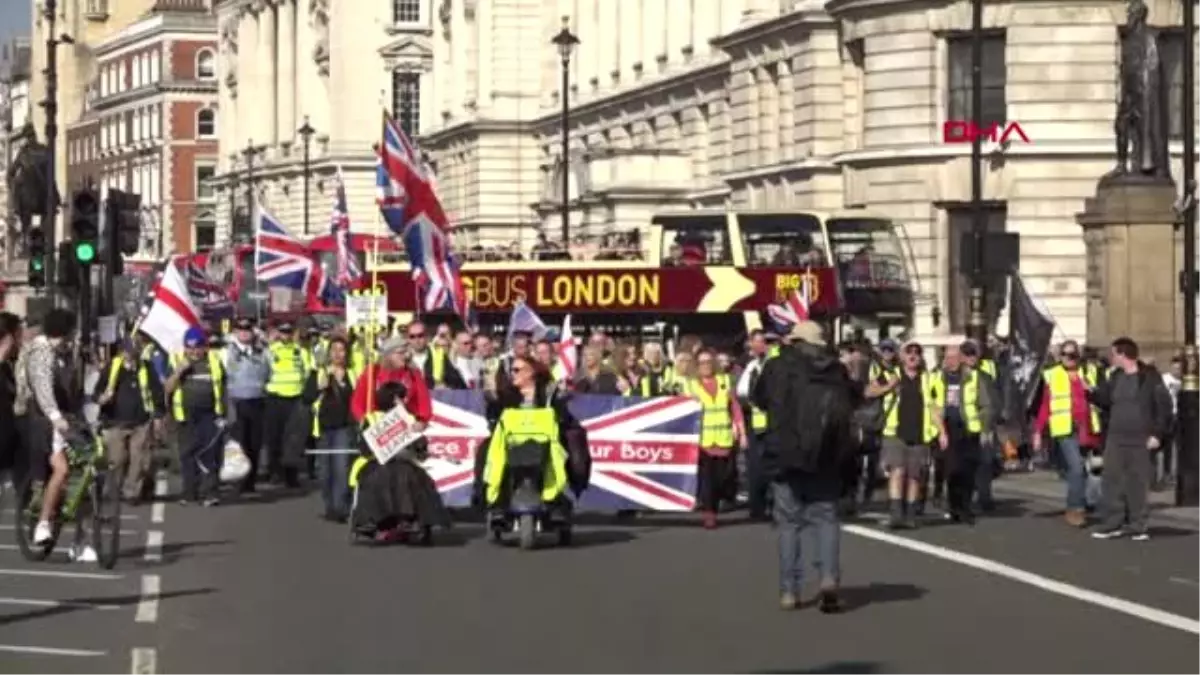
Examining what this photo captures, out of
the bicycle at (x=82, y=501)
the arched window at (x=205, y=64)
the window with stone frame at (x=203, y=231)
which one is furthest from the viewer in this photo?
the arched window at (x=205, y=64)

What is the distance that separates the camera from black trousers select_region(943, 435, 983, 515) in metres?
29.8

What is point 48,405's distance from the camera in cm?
2247

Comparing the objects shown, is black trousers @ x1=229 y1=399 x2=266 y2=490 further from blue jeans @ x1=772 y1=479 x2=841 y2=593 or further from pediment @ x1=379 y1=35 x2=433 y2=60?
pediment @ x1=379 y1=35 x2=433 y2=60

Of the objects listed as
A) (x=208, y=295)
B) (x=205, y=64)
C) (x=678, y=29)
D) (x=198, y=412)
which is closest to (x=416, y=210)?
(x=198, y=412)

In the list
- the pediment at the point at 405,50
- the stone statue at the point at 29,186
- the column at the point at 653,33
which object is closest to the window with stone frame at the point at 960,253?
the stone statue at the point at 29,186

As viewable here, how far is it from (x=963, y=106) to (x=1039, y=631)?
4410 cm

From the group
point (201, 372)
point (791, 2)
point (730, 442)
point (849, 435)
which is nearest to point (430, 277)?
point (201, 372)

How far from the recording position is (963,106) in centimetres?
6241

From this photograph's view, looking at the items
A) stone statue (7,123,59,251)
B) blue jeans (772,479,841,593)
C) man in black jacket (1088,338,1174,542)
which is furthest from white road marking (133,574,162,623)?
stone statue (7,123,59,251)

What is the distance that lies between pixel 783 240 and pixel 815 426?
29.2m

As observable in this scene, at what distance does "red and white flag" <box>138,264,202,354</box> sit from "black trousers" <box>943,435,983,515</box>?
25.4ft

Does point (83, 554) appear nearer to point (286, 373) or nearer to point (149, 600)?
point (149, 600)

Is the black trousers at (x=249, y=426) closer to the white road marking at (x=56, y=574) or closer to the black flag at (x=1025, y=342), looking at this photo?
the black flag at (x=1025, y=342)

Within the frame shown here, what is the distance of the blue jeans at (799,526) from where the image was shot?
20.0 m
